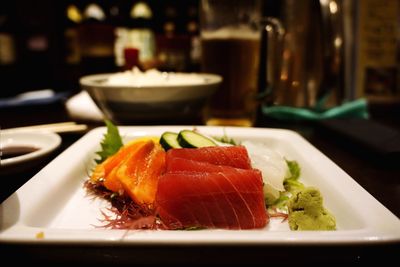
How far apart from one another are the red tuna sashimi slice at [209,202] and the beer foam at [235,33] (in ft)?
4.21

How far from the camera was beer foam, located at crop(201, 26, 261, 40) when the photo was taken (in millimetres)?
1984

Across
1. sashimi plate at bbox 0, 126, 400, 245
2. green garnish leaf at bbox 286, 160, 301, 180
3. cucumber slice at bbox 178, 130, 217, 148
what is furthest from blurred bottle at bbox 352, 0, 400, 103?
cucumber slice at bbox 178, 130, 217, 148

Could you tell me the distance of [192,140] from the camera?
3.75 ft

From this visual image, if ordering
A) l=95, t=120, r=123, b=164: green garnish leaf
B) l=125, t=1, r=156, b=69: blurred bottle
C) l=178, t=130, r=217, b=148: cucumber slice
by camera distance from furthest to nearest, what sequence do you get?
1. l=125, t=1, r=156, b=69: blurred bottle
2. l=95, t=120, r=123, b=164: green garnish leaf
3. l=178, t=130, r=217, b=148: cucumber slice

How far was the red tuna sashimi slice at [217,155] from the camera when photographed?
1.00m

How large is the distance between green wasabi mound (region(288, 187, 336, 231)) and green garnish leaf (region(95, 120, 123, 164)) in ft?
2.12

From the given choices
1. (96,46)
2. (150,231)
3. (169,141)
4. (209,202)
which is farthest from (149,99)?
(96,46)

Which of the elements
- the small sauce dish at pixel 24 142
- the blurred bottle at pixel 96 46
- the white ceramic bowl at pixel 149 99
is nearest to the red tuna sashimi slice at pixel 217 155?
the small sauce dish at pixel 24 142

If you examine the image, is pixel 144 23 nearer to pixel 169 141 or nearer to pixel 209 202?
pixel 169 141

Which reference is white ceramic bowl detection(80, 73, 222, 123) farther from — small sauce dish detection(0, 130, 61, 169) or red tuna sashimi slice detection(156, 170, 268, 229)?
red tuna sashimi slice detection(156, 170, 268, 229)

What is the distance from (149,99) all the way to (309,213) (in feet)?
3.10

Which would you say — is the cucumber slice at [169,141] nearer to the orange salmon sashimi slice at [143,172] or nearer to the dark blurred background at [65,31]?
the orange salmon sashimi slice at [143,172]

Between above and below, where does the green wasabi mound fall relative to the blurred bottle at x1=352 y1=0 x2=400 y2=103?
below

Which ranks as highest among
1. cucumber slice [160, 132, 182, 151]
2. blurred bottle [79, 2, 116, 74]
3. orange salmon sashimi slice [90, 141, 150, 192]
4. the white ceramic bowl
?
blurred bottle [79, 2, 116, 74]
